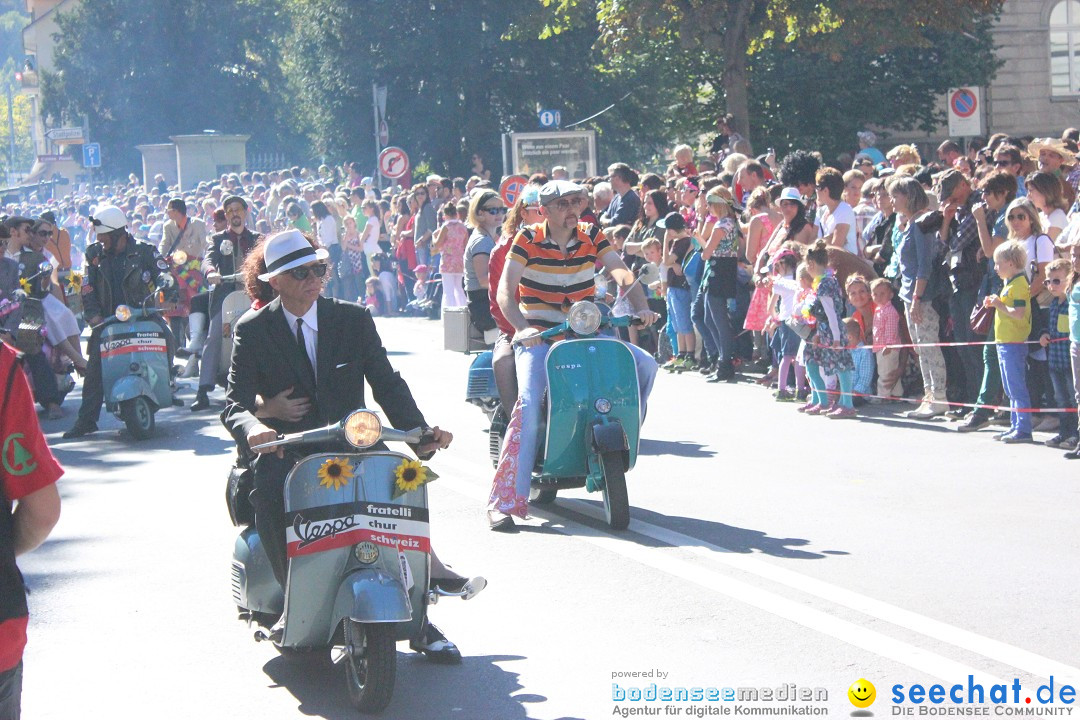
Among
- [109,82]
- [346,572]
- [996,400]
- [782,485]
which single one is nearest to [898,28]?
[996,400]

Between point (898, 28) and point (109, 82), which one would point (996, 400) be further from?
point (109, 82)

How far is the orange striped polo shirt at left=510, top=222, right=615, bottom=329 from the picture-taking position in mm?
9297

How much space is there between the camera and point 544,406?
8977 mm

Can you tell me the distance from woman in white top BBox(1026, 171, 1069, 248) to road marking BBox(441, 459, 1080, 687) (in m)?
4.53

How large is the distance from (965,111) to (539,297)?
13646 millimetres

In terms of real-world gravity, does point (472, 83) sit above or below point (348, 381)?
above

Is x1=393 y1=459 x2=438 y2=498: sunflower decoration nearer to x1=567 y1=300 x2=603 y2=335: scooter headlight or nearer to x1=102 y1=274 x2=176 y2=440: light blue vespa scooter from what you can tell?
x1=567 y1=300 x2=603 y2=335: scooter headlight

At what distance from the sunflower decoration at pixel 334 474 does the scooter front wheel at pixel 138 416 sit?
311 inches

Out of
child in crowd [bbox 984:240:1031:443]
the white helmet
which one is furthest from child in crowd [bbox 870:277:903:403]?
the white helmet

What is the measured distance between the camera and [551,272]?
9.31 m

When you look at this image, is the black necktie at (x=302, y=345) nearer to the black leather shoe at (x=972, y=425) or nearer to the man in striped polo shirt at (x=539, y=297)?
the man in striped polo shirt at (x=539, y=297)

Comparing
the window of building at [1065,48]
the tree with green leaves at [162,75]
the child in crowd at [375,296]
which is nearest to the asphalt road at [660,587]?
the child in crowd at [375,296]

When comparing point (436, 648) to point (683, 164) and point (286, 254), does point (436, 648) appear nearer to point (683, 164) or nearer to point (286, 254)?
point (286, 254)

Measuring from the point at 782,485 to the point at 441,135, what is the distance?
37572 millimetres
